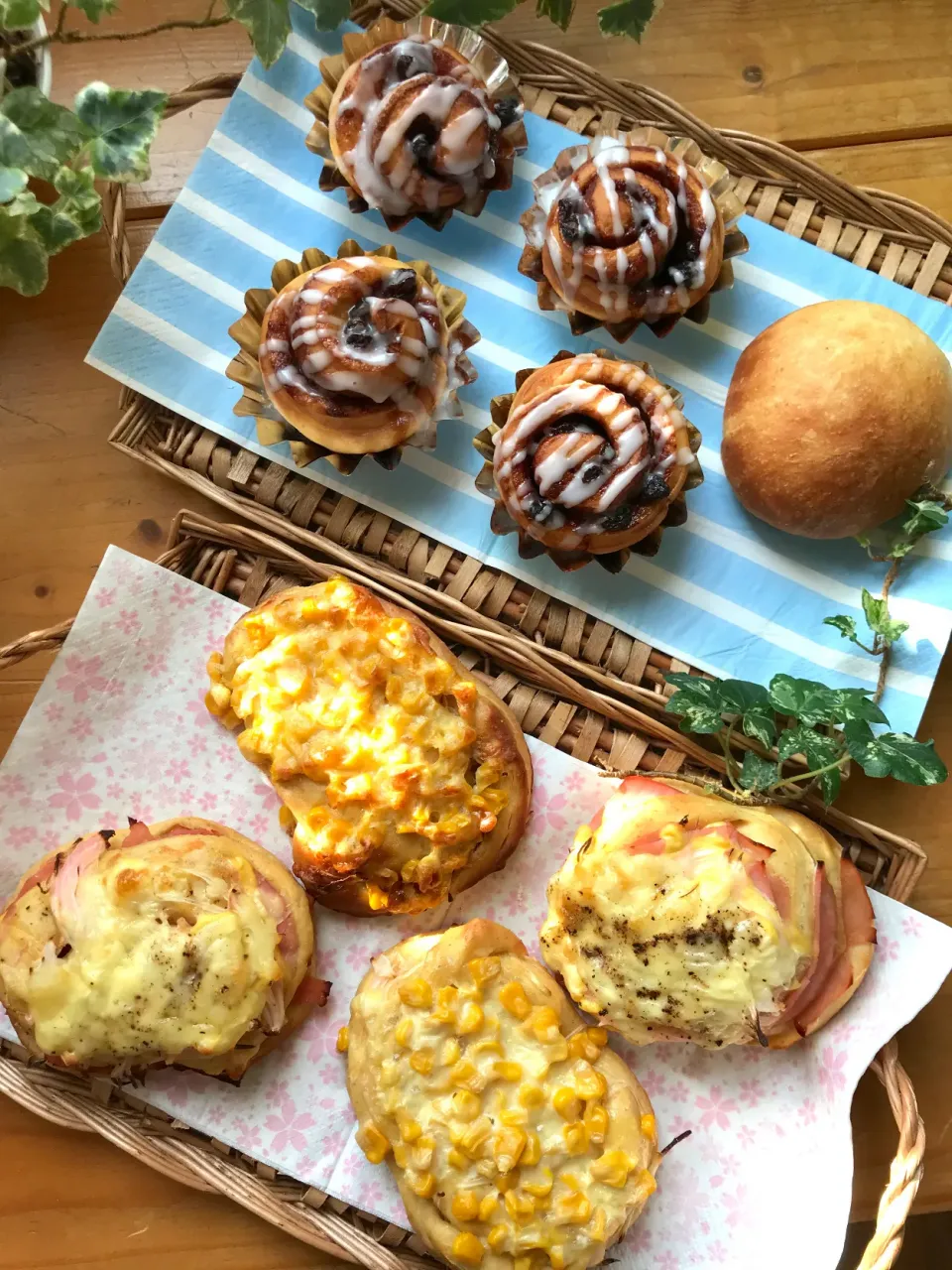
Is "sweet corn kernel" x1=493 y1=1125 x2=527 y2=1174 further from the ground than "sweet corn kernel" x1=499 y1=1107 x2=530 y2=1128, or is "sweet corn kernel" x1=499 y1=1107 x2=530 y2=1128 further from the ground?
"sweet corn kernel" x1=499 y1=1107 x2=530 y2=1128

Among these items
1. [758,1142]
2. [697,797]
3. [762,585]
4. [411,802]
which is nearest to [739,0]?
[762,585]

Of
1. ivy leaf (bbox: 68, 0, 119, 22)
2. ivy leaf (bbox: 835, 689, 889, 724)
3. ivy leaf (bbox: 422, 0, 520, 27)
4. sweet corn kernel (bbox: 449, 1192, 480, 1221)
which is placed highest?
ivy leaf (bbox: 422, 0, 520, 27)

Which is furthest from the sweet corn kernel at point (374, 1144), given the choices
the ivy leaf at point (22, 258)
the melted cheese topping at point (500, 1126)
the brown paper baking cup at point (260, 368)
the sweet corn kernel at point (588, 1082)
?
the ivy leaf at point (22, 258)

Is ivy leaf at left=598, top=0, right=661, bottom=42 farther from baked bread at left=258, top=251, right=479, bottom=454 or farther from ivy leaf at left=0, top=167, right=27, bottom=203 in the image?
ivy leaf at left=0, top=167, right=27, bottom=203

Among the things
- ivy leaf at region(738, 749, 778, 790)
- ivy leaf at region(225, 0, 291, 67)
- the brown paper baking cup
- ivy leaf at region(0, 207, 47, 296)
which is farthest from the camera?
the brown paper baking cup

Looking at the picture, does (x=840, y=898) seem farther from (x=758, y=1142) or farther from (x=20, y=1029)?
(x=20, y=1029)

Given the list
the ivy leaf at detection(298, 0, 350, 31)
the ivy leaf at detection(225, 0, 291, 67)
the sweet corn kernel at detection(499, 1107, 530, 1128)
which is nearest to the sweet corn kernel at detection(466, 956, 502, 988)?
the sweet corn kernel at detection(499, 1107, 530, 1128)
